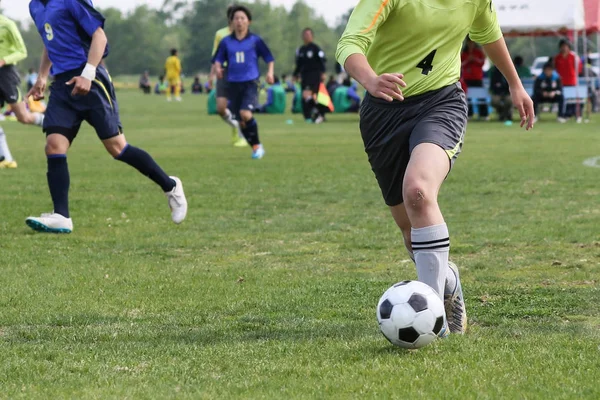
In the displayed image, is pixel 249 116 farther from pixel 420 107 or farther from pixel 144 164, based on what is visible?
pixel 420 107

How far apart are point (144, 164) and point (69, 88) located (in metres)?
0.85

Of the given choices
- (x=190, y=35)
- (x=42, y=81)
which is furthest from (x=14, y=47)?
(x=190, y=35)

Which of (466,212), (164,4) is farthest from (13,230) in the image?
(164,4)

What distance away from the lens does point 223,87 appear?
629 inches

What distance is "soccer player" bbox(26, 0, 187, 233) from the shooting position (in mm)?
7844

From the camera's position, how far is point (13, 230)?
326 inches

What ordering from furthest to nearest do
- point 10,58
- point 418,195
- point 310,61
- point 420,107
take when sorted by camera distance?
point 310,61, point 10,58, point 420,107, point 418,195

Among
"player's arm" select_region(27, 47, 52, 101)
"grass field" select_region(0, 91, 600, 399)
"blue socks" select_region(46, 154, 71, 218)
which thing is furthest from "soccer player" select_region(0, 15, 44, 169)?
"blue socks" select_region(46, 154, 71, 218)

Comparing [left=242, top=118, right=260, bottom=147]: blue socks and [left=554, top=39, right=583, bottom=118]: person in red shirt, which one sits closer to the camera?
[left=242, top=118, right=260, bottom=147]: blue socks

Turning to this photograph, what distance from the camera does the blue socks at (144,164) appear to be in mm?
8273

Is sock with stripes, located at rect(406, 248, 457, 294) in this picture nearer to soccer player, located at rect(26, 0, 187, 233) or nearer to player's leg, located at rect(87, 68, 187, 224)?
soccer player, located at rect(26, 0, 187, 233)

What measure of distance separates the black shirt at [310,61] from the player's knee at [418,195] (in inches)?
801

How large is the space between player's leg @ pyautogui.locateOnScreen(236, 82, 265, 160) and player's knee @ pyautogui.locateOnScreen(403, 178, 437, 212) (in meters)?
10.6

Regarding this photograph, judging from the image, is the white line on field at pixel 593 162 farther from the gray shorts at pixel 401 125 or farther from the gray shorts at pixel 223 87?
the gray shorts at pixel 401 125
